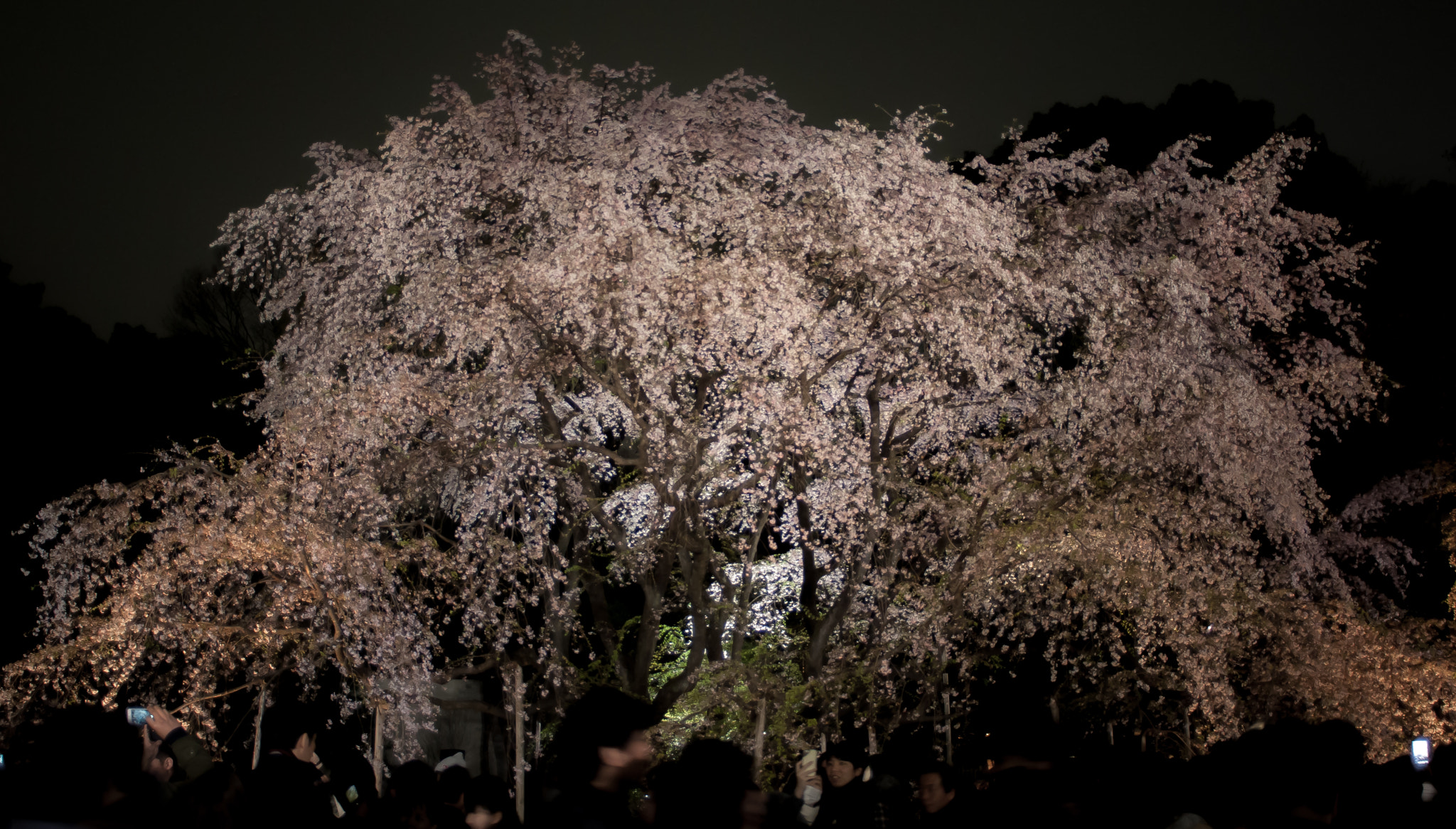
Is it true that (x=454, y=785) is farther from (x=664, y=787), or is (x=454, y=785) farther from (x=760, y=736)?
(x=760, y=736)

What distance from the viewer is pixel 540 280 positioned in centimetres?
1113

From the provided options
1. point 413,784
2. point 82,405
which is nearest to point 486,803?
point 413,784

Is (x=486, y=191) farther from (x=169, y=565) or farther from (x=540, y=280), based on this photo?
(x=169, y=565)

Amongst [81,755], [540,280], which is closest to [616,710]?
[81,755]

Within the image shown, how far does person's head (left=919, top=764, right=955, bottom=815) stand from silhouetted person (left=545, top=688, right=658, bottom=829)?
1851 mm

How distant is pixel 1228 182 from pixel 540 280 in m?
10.9

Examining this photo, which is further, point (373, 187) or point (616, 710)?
point (373, 187)

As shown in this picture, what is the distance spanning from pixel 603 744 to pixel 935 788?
6.67 ft

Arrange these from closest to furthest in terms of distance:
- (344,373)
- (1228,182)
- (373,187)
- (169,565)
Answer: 1. (169,565)
2. (373,187)
3. (344,373)
4. (1228,182)

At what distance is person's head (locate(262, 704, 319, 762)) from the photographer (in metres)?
5.12

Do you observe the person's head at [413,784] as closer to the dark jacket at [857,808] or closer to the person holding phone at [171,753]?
the person holding phone at [171,753]

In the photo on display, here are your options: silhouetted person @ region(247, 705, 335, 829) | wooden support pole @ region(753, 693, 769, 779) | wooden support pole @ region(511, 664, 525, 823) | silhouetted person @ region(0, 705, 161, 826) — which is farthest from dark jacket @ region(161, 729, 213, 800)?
wooden support pole @ region(753, 693, 769, 779)

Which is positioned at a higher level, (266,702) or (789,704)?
(266,702)

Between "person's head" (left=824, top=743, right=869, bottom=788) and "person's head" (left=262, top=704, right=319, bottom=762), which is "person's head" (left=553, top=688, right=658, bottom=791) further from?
"person's head" (left=824, top=743, right=869, bottom=788)
